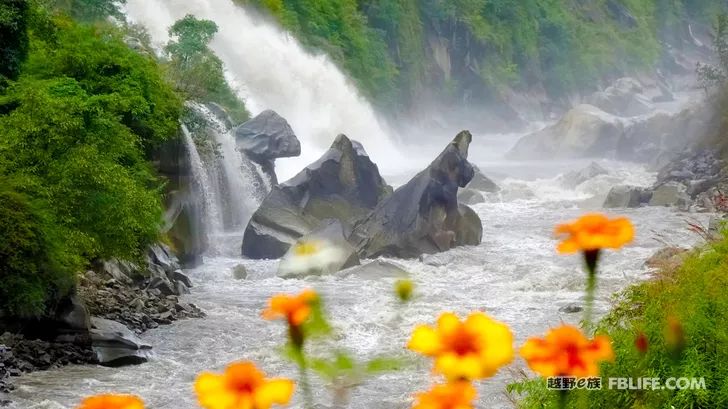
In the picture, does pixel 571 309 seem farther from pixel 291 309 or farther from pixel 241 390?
pixel 241 390

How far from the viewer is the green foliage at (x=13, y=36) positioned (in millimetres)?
12352

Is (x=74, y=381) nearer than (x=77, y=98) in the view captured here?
Yes

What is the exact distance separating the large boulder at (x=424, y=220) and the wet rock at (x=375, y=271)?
1.39 meters

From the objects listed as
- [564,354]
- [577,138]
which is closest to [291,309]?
[564,354]

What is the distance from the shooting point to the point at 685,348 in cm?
378

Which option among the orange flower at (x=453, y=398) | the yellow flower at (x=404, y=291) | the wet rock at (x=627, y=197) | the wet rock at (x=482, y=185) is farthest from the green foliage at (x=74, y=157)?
the wet rock at (x=627, y=197)

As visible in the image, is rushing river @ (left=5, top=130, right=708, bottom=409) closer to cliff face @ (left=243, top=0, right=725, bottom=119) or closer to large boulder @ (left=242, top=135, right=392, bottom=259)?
large boulder @ (left=242, top=135, right=392, bottom=259)

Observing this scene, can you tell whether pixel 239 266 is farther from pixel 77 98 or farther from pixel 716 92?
pixel 716 92

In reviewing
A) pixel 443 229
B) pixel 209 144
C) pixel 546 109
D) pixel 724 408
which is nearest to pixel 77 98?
pixel 209 144

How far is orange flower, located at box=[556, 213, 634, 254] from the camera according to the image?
978 mm

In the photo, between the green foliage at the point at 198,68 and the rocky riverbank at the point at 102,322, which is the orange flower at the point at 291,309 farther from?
the green foliage at the point at 198,68

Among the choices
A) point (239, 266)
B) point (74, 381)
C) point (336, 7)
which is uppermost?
point (336, 7)

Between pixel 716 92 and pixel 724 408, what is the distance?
30.3 m

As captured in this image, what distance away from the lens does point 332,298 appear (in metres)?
12.5
